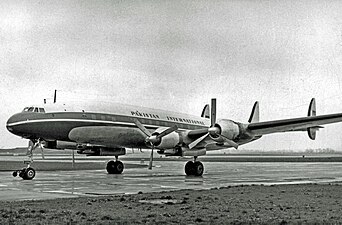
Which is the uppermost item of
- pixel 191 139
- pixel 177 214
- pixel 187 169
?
pixel 191 139

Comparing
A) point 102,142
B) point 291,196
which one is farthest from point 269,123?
point 291,196

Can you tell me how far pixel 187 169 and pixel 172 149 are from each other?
1899 mm

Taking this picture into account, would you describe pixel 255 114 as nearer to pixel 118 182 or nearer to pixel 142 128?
pixel 142 128

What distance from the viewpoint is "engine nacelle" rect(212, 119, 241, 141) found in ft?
75.5

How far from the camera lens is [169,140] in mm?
24203

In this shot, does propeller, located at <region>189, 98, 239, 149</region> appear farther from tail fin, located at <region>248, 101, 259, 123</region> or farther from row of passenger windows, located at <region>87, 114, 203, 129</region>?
tail fin, located at <region>248, 101, 259, 123</region>

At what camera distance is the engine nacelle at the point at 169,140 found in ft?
78.7

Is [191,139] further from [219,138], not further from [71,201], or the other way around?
[71,201]

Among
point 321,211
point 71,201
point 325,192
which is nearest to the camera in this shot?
Result: point 321,211

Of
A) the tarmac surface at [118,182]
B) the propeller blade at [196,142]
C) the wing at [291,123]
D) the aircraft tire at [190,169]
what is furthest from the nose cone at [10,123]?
the wing at [291,123]

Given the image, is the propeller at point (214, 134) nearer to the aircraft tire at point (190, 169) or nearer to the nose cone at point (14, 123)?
the aircraft tire at point (190, 169)

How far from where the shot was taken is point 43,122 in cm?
2230

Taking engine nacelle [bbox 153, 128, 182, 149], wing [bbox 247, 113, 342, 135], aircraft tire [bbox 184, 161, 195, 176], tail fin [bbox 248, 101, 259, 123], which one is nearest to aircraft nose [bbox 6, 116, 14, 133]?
engine nacelle [bbox 153, 128, 182, 149]

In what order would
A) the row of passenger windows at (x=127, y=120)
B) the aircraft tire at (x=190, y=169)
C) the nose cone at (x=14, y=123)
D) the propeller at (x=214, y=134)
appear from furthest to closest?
the aircraft tire at (x=190, y=169) → the row of passenger windows at (x=127, y=120) → the propeller at (x=214, y=134) → the nose cone at (x=14, y=123)
